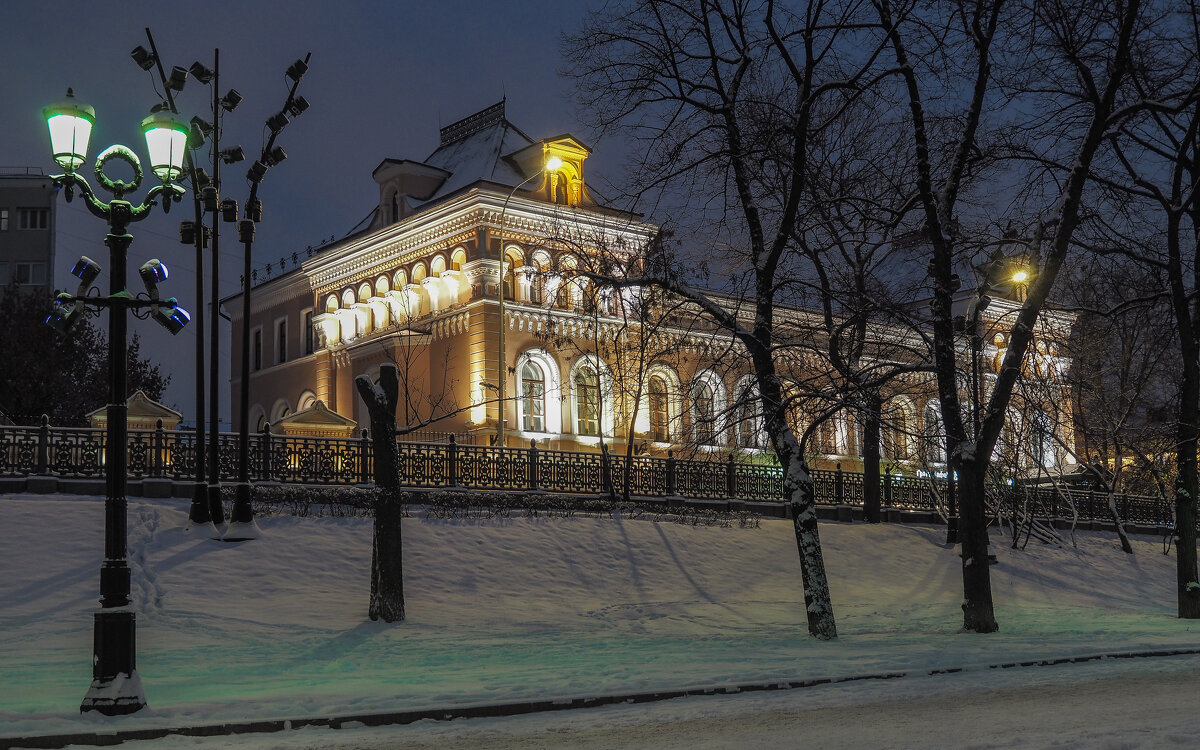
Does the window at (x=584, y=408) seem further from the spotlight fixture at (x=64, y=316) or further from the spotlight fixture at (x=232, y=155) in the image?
the spotlight fixture at (x=64, y=316)

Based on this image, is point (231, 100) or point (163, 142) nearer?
point (163, 142)

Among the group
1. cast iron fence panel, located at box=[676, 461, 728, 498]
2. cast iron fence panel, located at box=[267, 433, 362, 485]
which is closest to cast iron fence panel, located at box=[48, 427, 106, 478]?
cast iron fence panel, located at box=[267, 433, 362, 485]

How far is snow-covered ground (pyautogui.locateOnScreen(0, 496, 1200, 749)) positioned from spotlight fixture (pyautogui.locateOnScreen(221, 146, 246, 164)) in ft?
20.3

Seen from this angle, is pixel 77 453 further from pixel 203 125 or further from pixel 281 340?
pixel 281 340

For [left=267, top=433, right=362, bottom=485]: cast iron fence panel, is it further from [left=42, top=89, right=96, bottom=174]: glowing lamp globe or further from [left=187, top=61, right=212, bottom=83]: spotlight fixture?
[left=42, top=89, right=96, bottom=174]: glowing lamp globe

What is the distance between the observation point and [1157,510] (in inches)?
1572

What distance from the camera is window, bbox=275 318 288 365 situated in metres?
48.8

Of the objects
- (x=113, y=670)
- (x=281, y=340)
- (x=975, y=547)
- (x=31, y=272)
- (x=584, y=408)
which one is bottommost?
(x=113, y=670)

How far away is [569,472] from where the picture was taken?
26250 millimetres

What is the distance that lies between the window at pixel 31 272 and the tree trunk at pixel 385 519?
52.7 m

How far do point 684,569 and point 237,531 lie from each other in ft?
27.7

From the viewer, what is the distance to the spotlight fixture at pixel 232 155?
19.2 m

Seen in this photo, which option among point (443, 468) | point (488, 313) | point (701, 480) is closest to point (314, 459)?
point (443, 468)

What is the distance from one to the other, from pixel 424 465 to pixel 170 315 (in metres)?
13.9
